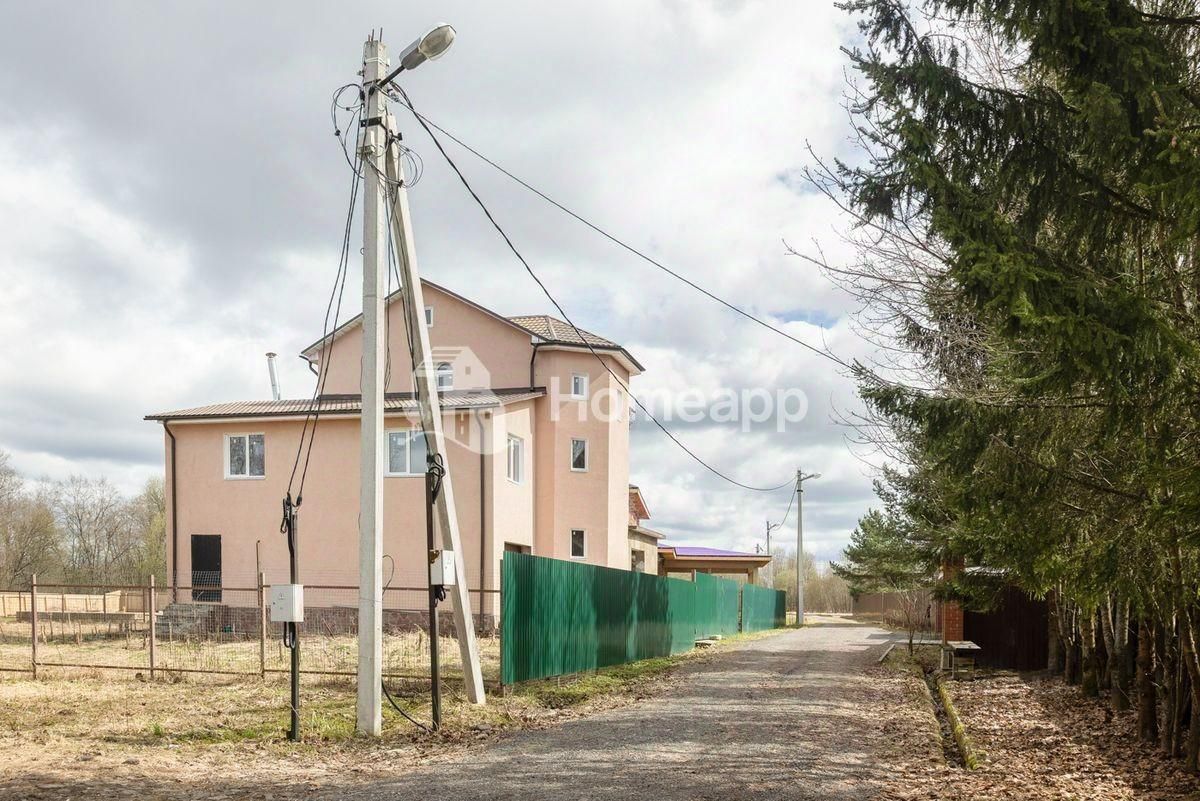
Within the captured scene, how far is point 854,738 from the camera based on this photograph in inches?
441

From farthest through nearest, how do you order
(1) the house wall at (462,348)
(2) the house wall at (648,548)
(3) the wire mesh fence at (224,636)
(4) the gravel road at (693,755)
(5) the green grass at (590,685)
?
(2) the house wall at (648,548) < (1) the house wall at (462,348) < (3) the wire mesh fence at (224,636) < (5) the green grass at (590,685) < (4) the gravel road at (693,755)

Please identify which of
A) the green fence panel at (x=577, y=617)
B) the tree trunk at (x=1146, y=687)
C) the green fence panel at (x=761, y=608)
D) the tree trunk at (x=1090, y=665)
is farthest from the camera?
the green fence panel at (x=761, y=608)

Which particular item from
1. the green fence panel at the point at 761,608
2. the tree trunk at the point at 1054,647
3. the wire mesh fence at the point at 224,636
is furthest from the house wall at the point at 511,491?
the green fence panel at the point at 761,608

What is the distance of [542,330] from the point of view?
2944 centimetres

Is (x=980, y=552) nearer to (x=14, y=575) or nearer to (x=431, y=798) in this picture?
(x=431, y=798)

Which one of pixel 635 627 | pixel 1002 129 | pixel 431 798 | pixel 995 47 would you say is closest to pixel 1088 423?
pixel 1002 129

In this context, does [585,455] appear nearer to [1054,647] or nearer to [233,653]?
[233,653]

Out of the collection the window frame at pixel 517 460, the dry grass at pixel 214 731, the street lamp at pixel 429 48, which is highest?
the street lamp at pixel 429 48

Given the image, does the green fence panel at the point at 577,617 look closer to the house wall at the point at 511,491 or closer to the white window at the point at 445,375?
the house wall at the point at 511,491

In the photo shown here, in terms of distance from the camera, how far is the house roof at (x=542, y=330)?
2845 cm

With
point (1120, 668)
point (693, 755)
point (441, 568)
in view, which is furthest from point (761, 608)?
point (693, 755)

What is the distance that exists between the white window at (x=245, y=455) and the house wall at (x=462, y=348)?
15.2 ft

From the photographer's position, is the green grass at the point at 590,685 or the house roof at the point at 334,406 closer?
the green grass at the point at 590,685

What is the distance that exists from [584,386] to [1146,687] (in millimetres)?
18675
